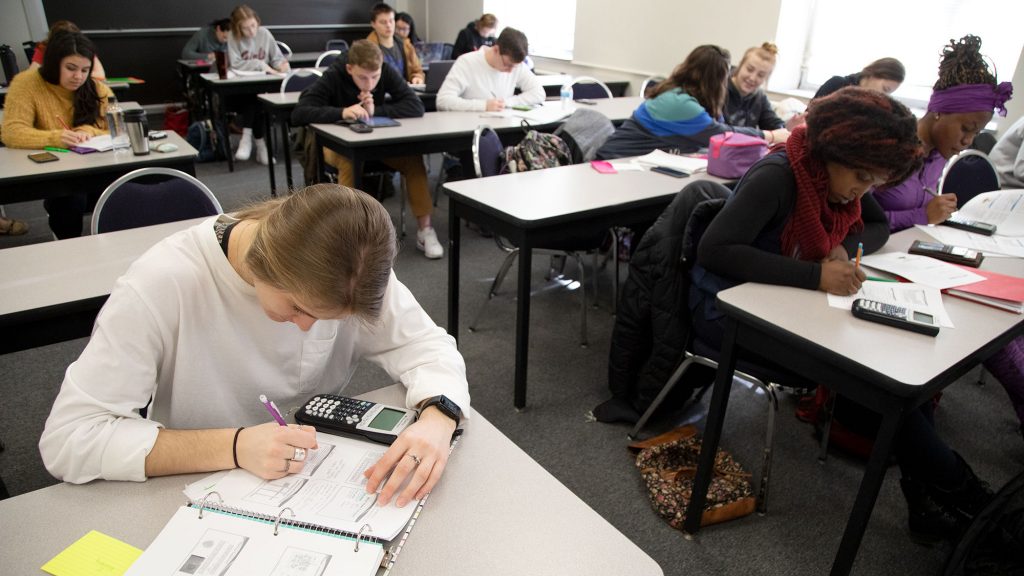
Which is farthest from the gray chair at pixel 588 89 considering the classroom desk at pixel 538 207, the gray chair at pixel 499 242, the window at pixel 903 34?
the classroom desk at pixel 538 207

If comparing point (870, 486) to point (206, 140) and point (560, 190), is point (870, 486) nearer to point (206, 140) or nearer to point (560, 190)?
point (560, 190)

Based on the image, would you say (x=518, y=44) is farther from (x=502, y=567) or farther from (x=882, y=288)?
(x=502, y=567)

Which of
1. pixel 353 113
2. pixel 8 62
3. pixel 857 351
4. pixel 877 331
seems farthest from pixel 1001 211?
pixel 8 62

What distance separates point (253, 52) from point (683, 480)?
18.8 feet

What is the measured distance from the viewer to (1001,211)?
2.28 meters

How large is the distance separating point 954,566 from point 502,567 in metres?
1.28

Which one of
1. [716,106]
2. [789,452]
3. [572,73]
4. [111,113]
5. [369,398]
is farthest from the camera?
[572,73]

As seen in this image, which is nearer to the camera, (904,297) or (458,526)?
(458,526)

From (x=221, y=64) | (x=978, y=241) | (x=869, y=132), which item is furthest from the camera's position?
(x=221, y=64)

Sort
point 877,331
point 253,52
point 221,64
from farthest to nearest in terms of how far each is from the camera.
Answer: point 253,52 → point 221,64 → point 877,331

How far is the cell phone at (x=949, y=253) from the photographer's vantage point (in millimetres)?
1838

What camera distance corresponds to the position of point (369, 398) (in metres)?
1.13

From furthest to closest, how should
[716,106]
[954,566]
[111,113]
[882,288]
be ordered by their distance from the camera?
[716,106]
[111,113]
[882,288]
[954,566]

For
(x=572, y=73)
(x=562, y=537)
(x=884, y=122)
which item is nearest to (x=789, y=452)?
(x=884, y=122)
